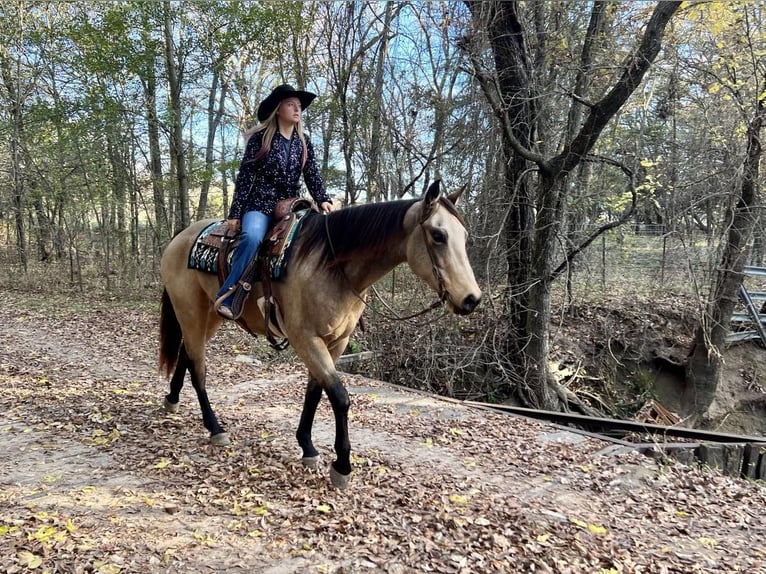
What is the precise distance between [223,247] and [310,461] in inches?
69.5

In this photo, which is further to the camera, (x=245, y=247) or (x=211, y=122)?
(x=211, y=122)

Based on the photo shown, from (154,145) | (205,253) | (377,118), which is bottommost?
(205,253)

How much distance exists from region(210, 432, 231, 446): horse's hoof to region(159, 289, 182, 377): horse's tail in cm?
96

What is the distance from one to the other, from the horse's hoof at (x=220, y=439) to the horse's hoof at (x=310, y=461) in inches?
31.6

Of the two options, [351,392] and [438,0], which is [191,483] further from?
[438,0]

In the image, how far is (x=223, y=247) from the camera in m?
3.65

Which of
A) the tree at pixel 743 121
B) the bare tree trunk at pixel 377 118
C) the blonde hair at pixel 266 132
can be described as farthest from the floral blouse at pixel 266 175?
the tree at pixel 743 121

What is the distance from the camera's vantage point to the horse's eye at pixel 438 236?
264 cm

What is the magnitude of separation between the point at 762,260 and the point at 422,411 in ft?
32.9

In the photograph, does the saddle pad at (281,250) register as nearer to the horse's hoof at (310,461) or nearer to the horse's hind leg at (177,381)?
the horse's hoof at (310,461)

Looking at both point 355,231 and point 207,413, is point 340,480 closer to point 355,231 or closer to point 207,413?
point 207,413

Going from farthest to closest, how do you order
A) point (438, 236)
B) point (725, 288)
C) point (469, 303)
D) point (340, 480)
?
point (725, 288) < point (340, 480) < point (438, 236) < point (469, 303)

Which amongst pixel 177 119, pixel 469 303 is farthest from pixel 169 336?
pixel 177 119

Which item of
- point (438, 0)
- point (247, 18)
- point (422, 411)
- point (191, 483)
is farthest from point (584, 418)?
point (247, 18)
